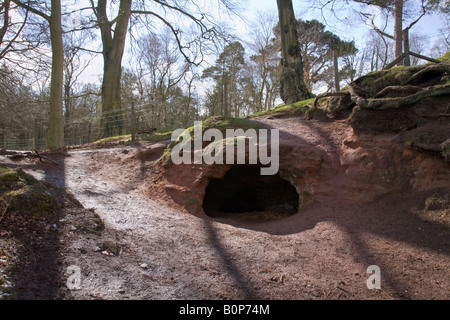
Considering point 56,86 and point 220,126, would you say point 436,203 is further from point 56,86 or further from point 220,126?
point 56,86

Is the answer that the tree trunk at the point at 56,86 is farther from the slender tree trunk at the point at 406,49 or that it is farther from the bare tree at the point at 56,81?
the slender tree trunk at the point at 406,49

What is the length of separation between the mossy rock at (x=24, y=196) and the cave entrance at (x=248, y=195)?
4.52m

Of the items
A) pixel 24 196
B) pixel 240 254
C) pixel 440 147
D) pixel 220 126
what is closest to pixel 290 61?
pixel 220 126

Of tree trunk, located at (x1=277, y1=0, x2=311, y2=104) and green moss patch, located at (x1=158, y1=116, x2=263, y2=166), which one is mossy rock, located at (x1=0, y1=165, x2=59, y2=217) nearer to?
green moss patch, located at (x1=158, y1=116, x2=263, y2=166)

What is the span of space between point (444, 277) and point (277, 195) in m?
5.01

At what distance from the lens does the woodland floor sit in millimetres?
2412

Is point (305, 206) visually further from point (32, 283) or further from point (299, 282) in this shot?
point (32, 283)

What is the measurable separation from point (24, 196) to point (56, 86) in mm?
8203

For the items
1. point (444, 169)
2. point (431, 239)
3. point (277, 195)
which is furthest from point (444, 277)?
point (277, 195)

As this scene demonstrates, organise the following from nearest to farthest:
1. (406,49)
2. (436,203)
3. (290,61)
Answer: (436,203), (406,49), (290,61)

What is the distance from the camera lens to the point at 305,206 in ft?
17.7

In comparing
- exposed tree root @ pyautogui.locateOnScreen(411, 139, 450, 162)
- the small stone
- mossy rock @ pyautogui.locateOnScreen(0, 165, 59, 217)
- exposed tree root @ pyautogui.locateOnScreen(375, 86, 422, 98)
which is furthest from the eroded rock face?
mossy rock @ pyautogui.locateOnScreen(0, 165, 59, 217)

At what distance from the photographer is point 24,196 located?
290cm

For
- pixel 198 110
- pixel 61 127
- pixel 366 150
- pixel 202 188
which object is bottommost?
pixel 202 188
